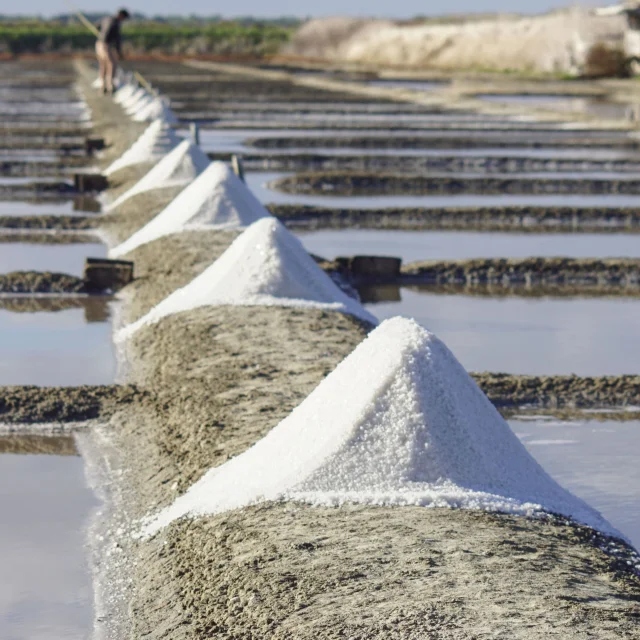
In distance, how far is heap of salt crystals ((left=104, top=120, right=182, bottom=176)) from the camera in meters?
12.1

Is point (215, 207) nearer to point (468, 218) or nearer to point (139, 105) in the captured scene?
point (468, 218)

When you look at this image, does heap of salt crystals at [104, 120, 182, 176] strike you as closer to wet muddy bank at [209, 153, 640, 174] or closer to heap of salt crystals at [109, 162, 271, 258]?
wet muddy bank at [209, 153, 640, 174]

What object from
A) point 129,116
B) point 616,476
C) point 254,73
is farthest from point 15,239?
point 254,73

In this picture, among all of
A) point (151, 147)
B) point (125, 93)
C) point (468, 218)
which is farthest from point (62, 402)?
point (125, 93)

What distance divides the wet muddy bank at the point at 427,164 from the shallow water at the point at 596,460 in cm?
903

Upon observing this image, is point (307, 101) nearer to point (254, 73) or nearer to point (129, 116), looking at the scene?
point (129, 116)

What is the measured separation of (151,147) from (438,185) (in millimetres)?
2329

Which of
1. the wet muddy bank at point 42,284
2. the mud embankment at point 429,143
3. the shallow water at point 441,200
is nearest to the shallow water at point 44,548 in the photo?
the wet muddy bank at point 42,284

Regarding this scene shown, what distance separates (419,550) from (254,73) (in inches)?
1339

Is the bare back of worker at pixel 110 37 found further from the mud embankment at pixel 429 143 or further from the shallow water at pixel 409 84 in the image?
the shallow water at pixel 409 84

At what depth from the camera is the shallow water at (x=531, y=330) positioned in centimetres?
570

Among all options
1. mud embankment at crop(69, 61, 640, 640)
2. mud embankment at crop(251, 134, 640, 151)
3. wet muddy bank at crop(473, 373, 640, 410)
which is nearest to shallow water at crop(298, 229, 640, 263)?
wet muddy bank at crop(473, 373, 640, 410)

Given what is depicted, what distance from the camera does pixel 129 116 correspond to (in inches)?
713

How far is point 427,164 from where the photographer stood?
1398 cm
